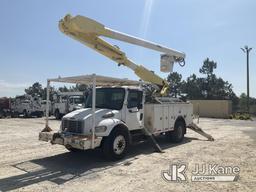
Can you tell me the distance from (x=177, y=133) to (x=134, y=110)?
318 centimetres

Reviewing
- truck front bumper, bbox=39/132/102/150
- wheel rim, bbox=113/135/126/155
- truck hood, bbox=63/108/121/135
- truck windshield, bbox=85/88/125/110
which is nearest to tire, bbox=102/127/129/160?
wheel rim, bbox=113/135/126/155

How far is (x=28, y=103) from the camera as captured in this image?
30.1m

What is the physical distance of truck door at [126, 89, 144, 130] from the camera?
9461 mm

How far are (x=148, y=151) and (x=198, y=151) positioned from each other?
1725 mm

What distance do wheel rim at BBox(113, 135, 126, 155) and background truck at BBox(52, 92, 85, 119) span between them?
55.8 ft

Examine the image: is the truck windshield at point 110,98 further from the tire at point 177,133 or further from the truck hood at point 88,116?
the tire at point 177,133

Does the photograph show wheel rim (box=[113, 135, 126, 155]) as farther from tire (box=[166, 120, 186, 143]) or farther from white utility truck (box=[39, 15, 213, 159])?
tire (box=[166, 120, 186, 143])

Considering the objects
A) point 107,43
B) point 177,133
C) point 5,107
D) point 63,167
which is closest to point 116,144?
point 63,167

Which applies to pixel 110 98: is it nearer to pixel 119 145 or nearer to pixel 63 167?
pixel 119 145

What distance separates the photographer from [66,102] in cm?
2648

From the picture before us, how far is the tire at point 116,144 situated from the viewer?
26.5ft

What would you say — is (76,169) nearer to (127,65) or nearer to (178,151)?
(178,151)

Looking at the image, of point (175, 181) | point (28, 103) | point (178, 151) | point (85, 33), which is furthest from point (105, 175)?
point (28, 103)

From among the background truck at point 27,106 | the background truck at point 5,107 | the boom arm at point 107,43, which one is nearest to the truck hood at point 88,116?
the boom arm at point 107,43
